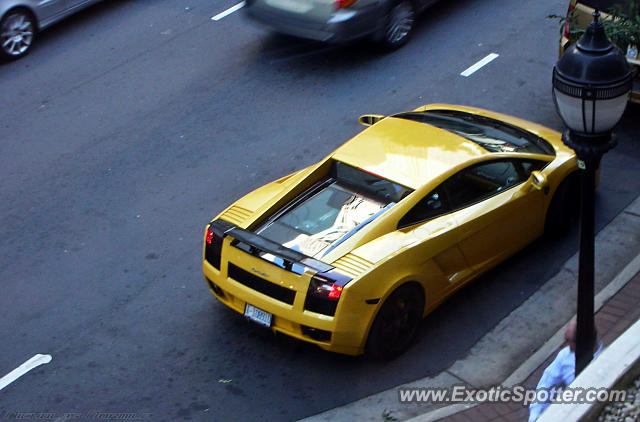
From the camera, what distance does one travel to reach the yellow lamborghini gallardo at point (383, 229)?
7.27 meters

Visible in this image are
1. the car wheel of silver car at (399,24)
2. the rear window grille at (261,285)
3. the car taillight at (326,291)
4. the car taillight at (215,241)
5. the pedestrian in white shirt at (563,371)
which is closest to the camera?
the pedestrian in white shirt at (563,371)

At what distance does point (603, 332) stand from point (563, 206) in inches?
64.8

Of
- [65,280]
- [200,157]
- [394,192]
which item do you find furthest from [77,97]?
[394,192]

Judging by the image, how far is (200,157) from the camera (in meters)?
10.9

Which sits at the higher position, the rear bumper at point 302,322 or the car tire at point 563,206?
the rear bumper at point 302,322

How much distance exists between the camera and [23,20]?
43.7 feet

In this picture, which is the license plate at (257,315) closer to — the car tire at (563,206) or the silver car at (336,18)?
the car tire at (563,206)

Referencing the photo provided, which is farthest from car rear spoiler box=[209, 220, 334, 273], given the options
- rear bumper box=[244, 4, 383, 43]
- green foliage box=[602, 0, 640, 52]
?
rear bumper box=[244, 4, 383, 43]

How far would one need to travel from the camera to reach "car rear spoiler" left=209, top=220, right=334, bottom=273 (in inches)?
285

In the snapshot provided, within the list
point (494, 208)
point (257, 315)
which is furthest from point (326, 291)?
point (494, 208)

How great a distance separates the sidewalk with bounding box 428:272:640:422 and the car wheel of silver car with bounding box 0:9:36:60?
361 inches

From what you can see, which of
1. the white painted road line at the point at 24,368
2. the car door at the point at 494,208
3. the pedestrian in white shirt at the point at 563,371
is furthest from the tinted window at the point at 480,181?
the white painted road line at the point at 24,368

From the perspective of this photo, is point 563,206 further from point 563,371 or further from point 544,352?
point 563,371

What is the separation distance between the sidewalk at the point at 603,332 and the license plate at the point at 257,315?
1500 mm
